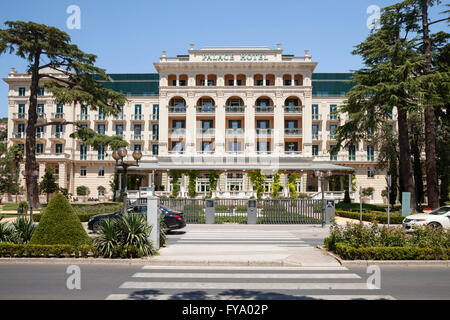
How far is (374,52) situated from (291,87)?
71.0 feet

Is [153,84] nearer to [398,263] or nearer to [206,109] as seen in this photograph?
[206,109]

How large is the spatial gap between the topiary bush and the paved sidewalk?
263 cm

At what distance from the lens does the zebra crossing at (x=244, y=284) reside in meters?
7.03

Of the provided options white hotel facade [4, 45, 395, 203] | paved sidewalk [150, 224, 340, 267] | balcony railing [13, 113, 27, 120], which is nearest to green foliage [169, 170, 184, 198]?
white hotel facade [4, 45, 395, 203]

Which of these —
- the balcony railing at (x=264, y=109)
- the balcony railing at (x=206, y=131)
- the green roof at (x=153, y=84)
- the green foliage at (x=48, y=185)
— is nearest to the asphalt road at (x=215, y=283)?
the green foliage at (x=48, y=185)

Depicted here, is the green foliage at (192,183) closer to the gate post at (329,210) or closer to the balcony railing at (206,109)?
the balcony railing at (206,109)

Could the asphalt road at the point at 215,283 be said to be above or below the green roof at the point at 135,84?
below

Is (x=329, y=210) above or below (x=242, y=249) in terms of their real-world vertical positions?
above

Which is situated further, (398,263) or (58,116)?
(58,116)

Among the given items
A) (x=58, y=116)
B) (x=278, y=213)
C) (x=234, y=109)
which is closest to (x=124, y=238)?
(x=278, y=213)

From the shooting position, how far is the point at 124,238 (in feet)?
35.0

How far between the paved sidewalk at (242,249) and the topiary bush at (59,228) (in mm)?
2633

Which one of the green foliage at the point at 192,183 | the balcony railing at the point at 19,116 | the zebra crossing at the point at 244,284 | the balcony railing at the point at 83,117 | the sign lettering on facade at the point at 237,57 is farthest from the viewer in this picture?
the balcony railing at the point at 83,117

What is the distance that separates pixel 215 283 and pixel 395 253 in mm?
5536
